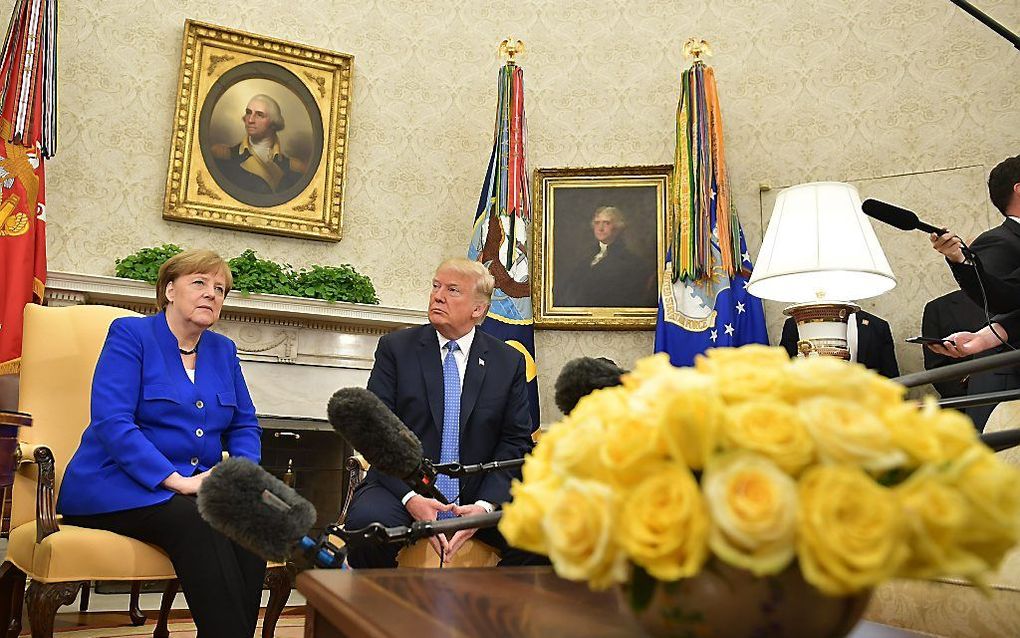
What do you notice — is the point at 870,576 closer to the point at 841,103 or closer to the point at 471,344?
the point at 471,344

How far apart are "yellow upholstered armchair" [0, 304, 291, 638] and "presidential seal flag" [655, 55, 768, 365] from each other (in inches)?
112

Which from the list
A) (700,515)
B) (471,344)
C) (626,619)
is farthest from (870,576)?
(471,344)

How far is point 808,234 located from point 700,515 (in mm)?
3003

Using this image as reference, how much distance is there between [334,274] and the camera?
193 inches

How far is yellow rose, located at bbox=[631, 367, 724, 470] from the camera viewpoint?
0.71 metres

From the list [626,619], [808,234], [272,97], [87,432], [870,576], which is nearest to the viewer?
[870,576]

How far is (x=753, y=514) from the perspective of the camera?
25.7 inches

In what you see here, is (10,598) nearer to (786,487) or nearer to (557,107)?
(786,487)

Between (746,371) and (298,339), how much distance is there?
14.6ft

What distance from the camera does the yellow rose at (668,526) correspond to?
684 millimetres

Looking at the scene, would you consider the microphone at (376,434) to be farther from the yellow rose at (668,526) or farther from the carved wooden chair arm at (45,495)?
the carved wooden chair arm at (45,495)

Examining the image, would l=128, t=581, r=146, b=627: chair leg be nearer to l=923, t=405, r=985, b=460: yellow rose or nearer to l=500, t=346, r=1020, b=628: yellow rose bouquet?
l=500, t=346, r=1020, b=628: yellow rose bouquet

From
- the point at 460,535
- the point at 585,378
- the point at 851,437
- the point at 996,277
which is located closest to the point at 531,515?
the point at 851,437

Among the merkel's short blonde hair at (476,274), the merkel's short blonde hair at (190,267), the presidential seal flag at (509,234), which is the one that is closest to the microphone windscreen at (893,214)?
the merkel's short blonde hair at (476,274)
